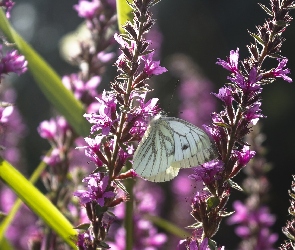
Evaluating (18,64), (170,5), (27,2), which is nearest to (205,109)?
(18,64)

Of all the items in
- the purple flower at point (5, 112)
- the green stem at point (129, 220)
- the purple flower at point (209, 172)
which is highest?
the purple flower at point (5, 112)

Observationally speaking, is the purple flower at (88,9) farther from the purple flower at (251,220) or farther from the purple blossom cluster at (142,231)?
the purple flower at (251,220)

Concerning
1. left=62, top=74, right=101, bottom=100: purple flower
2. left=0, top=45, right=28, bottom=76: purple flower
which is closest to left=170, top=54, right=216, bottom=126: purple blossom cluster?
left=62, top=74, right=101, bottom=100: purple flower

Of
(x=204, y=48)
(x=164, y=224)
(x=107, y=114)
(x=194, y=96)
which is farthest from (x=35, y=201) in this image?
(x=204, y=48)

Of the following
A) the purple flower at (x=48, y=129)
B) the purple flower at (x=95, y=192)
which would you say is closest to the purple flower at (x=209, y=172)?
the purple flower at (x=95, y=192)

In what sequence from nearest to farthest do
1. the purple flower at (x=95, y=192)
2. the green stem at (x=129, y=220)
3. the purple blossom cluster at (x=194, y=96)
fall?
the purple flower at (x=95, y=192) → the green stem at (x=129, y=220) → the purple blossom cluster at (x=194, y=96)

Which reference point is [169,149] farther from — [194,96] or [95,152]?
[194,96]
